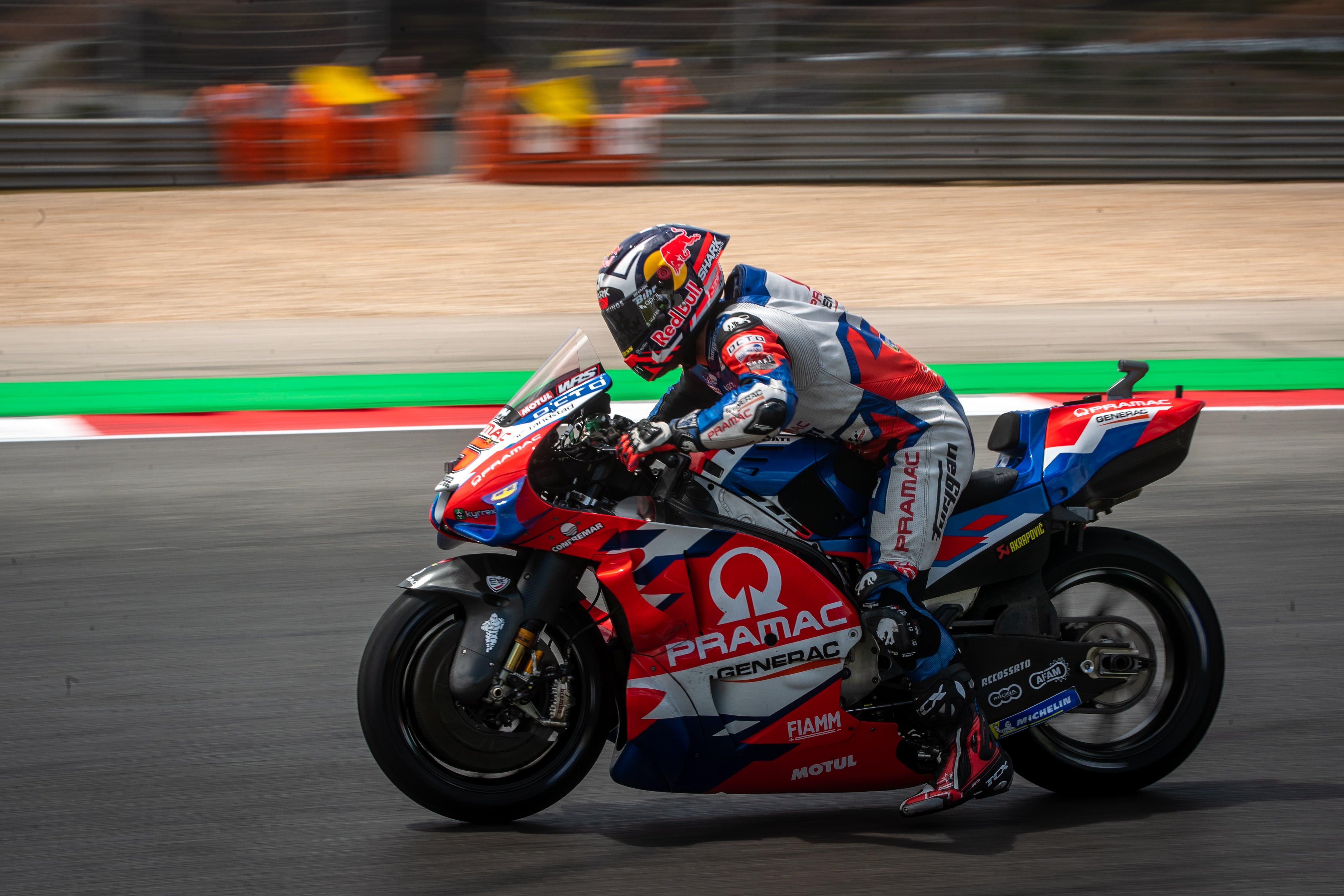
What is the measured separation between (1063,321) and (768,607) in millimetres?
7727

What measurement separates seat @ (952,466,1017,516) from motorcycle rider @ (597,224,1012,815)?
3.3 inches

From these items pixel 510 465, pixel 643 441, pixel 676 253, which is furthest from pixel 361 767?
pixel 676 253

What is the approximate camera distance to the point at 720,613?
3.66m

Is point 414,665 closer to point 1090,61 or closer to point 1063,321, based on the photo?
point 1063,321

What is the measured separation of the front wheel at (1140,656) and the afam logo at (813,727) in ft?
1.93

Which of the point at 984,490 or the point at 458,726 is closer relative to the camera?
the point at 458,726

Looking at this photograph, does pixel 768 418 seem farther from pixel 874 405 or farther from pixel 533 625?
pixel 533 625

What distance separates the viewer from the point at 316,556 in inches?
235

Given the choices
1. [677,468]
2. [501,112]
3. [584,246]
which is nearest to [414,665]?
[677,468]

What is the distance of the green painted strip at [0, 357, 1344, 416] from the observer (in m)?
8.48

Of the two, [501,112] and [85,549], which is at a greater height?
[501,112]

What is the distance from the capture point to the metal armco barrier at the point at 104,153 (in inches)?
631

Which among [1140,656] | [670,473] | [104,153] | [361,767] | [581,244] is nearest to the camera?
[670,473]

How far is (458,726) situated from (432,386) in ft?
17.7
